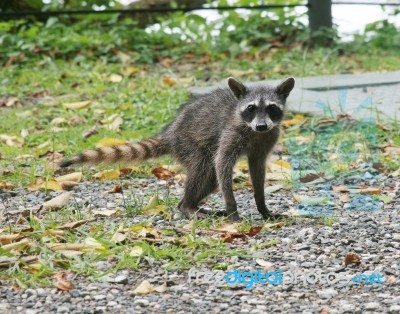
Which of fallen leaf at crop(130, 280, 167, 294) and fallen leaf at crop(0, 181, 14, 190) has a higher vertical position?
fallen leaf at crop(0, 181, 14, 190)

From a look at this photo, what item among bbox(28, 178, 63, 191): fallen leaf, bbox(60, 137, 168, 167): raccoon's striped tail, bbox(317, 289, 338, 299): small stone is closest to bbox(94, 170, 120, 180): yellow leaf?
bbox(28, 178, 63, 191): fallen leaf

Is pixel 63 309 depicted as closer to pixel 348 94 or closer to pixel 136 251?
pixel 136 251

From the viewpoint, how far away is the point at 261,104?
491 centimetres

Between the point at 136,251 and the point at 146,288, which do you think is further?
the point at 136,251

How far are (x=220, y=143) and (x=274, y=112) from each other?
375mm

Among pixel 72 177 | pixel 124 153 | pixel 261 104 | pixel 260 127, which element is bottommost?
pixel 72 177

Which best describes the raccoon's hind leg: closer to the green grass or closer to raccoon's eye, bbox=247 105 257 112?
the green grass

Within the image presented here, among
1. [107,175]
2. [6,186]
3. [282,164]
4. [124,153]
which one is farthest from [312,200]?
[6,186]

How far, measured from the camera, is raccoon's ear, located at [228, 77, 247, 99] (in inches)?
199

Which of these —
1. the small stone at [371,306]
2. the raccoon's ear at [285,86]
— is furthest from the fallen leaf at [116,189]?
the small stone at [371,306]

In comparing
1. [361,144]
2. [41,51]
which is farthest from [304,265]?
[41,51]

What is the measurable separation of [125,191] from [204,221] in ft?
3.29

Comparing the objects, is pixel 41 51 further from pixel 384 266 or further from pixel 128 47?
pixel 384 266

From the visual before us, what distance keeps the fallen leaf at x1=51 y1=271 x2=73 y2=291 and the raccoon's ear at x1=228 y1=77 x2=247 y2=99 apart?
72.2 inches
